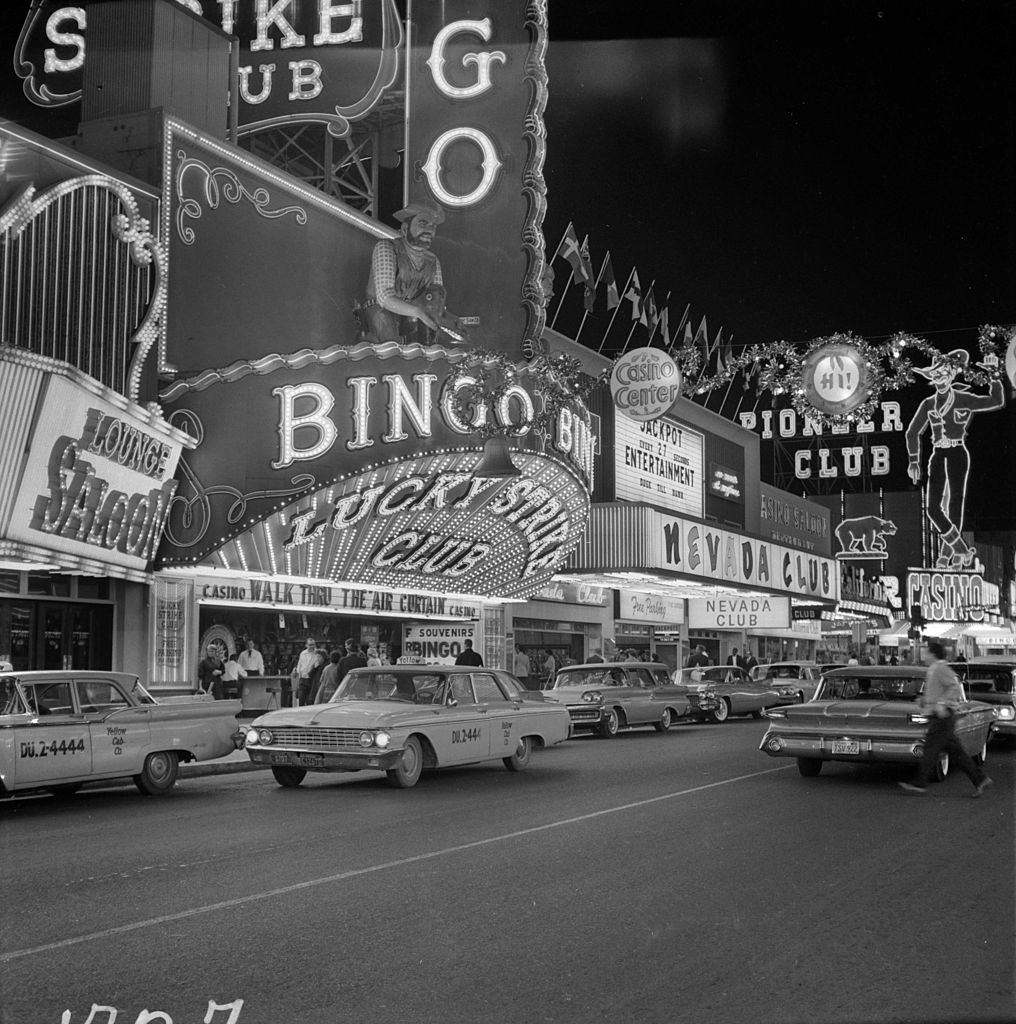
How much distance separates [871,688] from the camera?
15.9 m

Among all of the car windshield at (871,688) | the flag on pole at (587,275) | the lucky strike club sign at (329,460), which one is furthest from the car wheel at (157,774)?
the flag on pole at (587,275)

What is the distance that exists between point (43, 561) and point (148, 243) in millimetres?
6772

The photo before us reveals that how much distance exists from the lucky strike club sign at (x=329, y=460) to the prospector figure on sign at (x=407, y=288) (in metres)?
4.68

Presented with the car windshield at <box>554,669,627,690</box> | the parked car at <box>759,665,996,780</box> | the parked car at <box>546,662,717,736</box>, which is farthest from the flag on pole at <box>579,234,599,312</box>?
the parked car at <box>759,665,996,780</box>

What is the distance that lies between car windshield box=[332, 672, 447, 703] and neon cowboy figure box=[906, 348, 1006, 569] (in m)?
9.14

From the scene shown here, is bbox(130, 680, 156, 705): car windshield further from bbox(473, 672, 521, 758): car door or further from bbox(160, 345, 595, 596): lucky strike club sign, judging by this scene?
bbox(160, 345, 595, 596): lucky strike club sign

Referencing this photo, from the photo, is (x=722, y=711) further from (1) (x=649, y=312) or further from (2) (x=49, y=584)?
(1) (x=649, y=312)

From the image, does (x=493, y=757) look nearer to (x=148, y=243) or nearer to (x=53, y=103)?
(x=148, y=243)

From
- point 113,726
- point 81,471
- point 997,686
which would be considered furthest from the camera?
point 997,686

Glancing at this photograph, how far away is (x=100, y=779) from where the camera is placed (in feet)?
44.7

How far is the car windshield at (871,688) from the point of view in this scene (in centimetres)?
1552

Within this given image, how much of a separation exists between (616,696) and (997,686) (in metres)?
6.67

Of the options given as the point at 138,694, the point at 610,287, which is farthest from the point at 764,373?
the point at 610,287

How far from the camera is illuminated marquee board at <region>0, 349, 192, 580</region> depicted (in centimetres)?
1603
